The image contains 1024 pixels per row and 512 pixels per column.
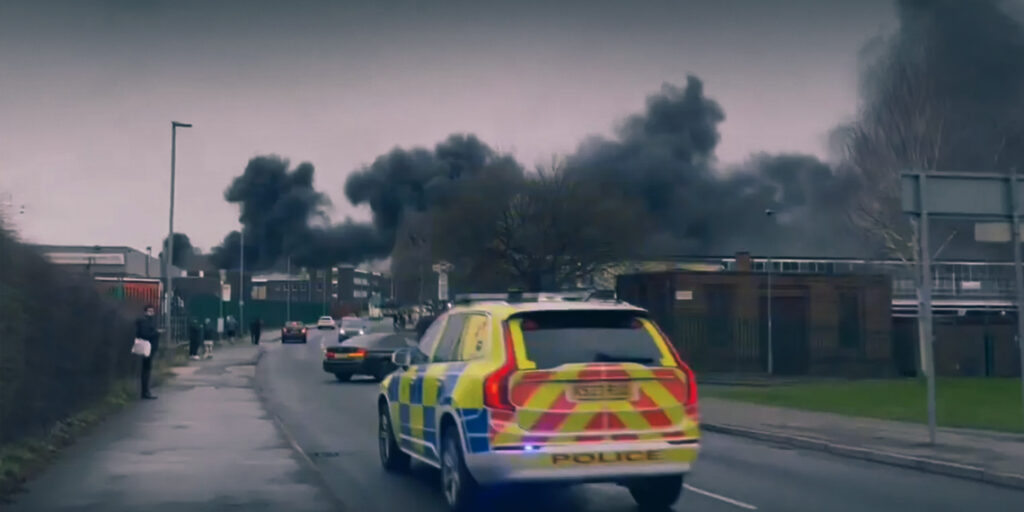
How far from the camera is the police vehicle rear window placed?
8.27 meters

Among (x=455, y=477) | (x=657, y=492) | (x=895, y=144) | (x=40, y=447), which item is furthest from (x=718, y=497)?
(x=895, y=144)

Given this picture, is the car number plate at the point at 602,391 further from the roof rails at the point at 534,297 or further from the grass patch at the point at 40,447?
the grass patch at the point at 40,447

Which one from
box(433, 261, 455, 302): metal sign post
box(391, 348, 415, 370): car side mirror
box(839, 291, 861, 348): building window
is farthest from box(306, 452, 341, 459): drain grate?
box(433, 261, 455, 302): metal sign post

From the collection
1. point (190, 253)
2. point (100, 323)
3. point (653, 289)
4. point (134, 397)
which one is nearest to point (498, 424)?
point (100, 323)

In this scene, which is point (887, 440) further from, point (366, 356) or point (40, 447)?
point (366, 356)

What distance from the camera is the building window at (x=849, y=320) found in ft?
116

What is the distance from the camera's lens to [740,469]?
12.0 metres

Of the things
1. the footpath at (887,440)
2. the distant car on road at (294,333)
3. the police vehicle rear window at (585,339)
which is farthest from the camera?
the distant car on road at (294,333)

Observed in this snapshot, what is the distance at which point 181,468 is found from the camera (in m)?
11.5

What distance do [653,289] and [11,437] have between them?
978 inches

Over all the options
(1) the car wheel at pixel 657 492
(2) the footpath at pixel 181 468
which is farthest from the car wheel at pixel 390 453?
(1) the car wheel at pixel 657 492

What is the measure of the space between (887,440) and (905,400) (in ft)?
30.4

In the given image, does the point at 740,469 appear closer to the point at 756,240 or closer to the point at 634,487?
the point at 634,487

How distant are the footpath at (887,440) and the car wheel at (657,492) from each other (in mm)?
3987
